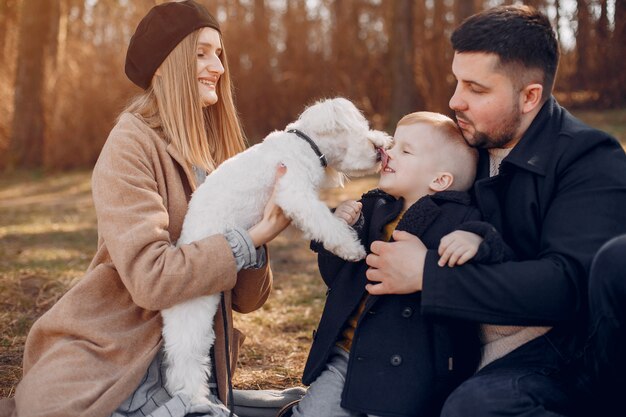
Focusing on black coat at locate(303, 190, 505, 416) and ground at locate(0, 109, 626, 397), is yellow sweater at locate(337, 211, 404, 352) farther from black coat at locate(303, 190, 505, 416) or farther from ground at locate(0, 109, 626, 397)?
ground at locate(0, 109, 626, 397)

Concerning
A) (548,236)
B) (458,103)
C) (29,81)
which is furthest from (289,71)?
(548,236)

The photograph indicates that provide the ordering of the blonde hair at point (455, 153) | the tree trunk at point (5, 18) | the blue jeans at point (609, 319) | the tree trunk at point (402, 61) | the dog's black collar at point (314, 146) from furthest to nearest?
the tree trunk at point (5, 18) → the tree trunk at point (402, 61) → the dog's black collar at point (314, 146) → the blonde hair at point (455, 153) → the blue jeans at point (609, 319)

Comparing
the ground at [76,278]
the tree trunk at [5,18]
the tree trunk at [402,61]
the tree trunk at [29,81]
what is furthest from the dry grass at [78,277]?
the tree trunk at [5,18]

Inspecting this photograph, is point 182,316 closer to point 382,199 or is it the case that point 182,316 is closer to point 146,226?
point 146,226

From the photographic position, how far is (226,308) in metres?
3.09

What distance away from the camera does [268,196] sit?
3090mm

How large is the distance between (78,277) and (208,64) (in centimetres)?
292

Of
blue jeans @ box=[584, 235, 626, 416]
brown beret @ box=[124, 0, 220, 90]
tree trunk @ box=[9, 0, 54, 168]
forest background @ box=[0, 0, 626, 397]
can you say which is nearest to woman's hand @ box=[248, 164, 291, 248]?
brown beret @ box=[124, 0, 220, 90]

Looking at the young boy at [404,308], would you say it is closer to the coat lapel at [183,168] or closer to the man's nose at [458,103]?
the man's nose at [458,103]

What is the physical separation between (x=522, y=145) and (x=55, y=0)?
1413cm

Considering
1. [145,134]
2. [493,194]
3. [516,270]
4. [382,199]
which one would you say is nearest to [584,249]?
[516,270]

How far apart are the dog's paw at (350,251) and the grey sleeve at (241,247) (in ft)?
1.01

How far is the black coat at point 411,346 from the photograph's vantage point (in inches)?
107

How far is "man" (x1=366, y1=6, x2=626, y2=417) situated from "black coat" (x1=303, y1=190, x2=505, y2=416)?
0.09 m
